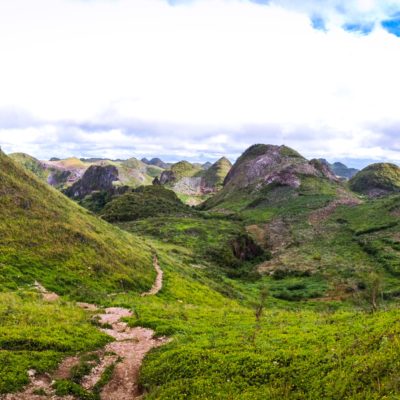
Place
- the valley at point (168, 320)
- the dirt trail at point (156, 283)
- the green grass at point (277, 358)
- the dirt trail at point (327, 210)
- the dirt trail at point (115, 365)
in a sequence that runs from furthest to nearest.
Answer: the dirt trail at point (327, 210) → the dirt trail at point (156, 283) → the dirt trail at point (115, 365) → the valley at point (168, 320) → the green grass at point (277, 358)

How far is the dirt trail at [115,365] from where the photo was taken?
19166 millimetres

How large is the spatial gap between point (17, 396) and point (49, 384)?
5.85 feet

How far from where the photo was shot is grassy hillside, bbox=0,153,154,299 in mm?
40938

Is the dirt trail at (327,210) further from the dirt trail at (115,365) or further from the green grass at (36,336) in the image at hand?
the green grass at (36,336)

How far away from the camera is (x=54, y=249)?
46875 millimetres

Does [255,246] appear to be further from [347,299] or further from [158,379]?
[158,379]

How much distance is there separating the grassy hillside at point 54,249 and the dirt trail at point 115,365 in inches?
399

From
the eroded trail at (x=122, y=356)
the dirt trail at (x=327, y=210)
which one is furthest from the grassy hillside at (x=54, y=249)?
the dirt trail at (x=327, y=210)

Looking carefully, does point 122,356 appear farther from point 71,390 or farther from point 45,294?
point 45,294

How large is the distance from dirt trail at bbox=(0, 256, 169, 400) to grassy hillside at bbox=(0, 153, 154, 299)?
1014 centimetres

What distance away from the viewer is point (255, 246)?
12225 centimetres

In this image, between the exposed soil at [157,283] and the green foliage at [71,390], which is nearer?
the green foliage at [71,390]

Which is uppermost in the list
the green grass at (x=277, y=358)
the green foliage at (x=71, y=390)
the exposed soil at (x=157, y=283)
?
the green grass at (x=277, y=358)

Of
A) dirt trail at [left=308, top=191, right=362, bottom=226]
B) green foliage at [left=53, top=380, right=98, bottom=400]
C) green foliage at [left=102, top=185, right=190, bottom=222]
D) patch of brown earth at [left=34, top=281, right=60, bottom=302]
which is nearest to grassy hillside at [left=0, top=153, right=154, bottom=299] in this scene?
patch of brown earth at [left=34, top=281, right=60, bottom=302]
